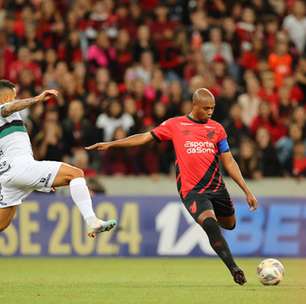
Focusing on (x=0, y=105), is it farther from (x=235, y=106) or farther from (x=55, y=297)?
(x=235, y=106)

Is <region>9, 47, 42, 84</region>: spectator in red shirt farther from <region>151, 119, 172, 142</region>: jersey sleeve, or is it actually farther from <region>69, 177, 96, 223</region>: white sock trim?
<region>69, 177, 96, 223</region>: white sock trim

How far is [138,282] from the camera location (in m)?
12.7

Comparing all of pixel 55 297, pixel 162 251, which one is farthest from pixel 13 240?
pixel 55 297

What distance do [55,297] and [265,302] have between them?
84.6 inches

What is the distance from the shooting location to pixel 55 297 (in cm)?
1064

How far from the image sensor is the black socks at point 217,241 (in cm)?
1123

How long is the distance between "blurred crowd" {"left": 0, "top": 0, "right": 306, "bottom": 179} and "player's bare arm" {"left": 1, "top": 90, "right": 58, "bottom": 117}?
6.77 m

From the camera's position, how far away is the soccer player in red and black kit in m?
11.9

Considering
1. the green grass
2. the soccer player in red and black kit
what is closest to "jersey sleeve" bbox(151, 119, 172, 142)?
the soccer player in red and black kit

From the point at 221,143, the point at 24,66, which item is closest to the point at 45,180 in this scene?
the point at 221,143

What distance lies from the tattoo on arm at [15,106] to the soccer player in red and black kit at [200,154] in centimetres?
105

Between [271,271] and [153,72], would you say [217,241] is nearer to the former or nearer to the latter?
[271,271]

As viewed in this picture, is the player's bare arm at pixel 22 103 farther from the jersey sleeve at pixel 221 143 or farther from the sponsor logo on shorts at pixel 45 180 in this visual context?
the jersey sleeve at pixel 221 143

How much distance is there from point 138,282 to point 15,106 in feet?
9.39
